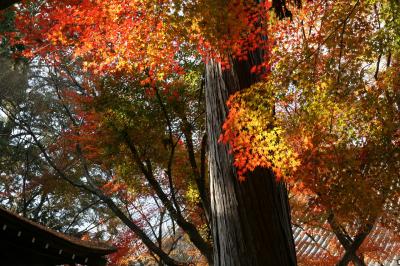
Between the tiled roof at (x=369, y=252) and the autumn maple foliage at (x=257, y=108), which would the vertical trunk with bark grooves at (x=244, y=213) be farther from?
the tiled roof at (x=369, y=252)

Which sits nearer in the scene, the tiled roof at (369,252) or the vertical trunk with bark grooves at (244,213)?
the vertical trunk with bark grooves at (244,213)

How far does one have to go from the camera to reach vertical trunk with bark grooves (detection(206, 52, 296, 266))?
18.1 feet

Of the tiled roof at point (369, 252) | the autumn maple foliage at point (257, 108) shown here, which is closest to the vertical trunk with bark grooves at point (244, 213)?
the autumn maple foliage at point (257, 108)

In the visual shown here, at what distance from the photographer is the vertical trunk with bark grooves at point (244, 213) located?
552 centimetres

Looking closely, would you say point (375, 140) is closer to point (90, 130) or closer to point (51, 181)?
point (90, 130)

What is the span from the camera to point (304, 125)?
8047 millimetres

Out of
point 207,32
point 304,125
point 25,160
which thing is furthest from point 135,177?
point 25,160

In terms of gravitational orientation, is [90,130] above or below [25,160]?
below

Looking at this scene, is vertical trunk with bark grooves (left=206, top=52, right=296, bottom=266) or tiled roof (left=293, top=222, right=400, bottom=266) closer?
vertical trunk with bark grooves (left=206, top=52, right=296, bottom=266)

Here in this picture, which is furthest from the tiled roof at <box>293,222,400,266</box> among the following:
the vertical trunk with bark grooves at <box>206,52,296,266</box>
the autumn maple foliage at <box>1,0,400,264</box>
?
the vertical trunk with bark grooves at <box>206,52,296,266</box>

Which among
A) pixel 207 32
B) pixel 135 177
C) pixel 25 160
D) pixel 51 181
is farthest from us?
pixel 25 160

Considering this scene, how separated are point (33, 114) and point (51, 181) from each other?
4.00m

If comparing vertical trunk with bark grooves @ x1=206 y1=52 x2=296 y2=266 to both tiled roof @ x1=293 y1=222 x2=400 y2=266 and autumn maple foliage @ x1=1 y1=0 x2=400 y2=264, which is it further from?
tiled roof @ x1=293 y1=222 x2=400 y2=266

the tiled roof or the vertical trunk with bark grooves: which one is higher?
the tiled roof
